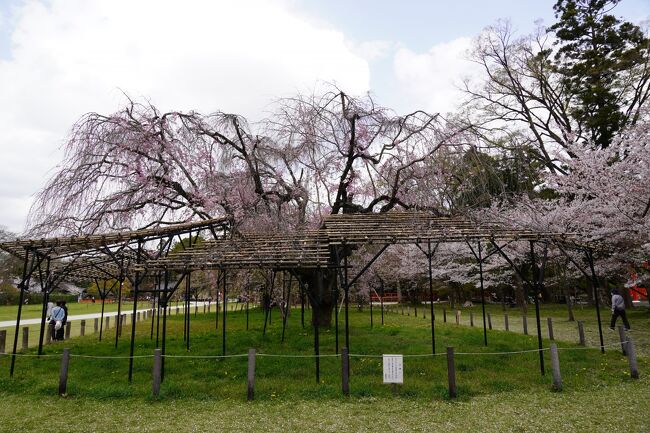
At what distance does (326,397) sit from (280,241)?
13.5 feet

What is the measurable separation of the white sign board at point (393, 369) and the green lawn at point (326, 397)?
0.35 metres

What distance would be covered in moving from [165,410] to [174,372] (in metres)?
2.71

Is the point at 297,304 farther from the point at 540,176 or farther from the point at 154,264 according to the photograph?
the point at 154,264

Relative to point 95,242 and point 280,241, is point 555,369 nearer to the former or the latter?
point 280,241

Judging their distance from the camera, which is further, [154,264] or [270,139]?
[270,139]

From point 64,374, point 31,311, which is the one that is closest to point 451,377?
point 64,374

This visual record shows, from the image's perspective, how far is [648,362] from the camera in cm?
973

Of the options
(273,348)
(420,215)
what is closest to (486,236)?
(420,215)

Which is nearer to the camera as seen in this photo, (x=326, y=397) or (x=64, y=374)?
(x=326, y=397)

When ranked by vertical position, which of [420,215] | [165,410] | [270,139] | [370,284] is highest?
[270,139]

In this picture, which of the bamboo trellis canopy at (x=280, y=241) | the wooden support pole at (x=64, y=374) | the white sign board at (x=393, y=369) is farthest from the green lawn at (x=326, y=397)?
the bamboo trellis canopy at (x=280, y=241)

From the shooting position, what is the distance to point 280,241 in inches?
412

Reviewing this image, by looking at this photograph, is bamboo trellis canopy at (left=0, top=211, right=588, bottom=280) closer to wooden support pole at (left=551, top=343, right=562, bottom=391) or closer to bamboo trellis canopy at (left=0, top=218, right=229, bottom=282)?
bamboo trellis canopy at (left=0, top=218, right=229, bottom=282)

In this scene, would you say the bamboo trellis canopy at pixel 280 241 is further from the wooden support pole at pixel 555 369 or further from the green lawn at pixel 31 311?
the green lawn at pixel 31 311
